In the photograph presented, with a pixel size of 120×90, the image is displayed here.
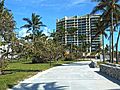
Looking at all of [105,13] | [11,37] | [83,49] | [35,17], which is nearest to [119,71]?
[11,37]

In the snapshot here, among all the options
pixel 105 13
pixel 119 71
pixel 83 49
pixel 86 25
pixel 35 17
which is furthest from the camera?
pixel 86 25

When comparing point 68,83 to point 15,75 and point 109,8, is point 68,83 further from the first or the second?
point 109,8

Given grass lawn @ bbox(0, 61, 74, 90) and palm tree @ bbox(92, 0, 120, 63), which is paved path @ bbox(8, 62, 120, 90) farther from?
palm tree @ bbox(92, 0, 120, 63)

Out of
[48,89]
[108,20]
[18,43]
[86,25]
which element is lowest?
[48,89]

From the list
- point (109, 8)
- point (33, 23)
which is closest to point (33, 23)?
Answer: point (33, 23)

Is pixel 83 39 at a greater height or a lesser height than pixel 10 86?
greater

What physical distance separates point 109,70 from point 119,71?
4.07 metres

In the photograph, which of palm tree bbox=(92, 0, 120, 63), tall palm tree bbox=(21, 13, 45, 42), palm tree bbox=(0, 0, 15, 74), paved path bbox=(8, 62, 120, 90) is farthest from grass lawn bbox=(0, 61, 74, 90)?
tall palm tree bbox=(21, 13, 45, 42)

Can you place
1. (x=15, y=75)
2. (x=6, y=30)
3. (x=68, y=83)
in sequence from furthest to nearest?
(x=6, y=30) → (x=15, y=75) → (x=68, y=83)

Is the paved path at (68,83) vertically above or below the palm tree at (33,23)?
below

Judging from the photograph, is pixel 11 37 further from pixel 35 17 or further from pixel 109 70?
pixel 35 17

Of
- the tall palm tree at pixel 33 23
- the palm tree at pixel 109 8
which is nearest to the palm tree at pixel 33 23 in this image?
the tall palm tree at pixel 33 23

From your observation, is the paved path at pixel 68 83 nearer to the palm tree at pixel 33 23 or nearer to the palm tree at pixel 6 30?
the palm tree at pixel 6 30

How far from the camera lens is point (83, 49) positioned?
109125 mm
